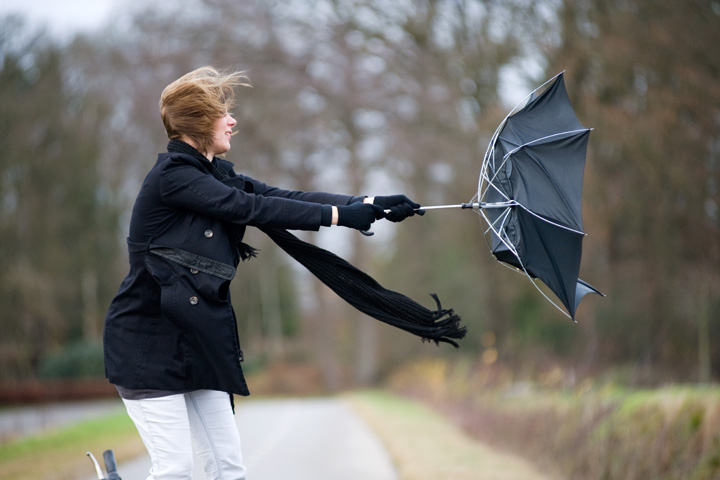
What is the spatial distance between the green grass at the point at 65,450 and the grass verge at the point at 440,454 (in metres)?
3.50

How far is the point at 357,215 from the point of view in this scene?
353 cm

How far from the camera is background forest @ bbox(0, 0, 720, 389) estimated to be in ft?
43.9

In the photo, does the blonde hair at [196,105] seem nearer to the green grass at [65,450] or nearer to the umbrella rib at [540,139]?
the umbrella rib at [540,139]

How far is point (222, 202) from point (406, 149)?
22.1 metres

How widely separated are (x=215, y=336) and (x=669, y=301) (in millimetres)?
14145

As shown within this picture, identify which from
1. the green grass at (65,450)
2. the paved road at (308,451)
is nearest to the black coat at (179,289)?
the paved road at (308,451)

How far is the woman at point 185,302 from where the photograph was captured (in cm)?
329

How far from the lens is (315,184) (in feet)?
92.1

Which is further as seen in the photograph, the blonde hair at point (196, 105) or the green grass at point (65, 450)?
the green grass at point (65, 450)

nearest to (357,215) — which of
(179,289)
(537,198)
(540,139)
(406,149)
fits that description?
(179,289)

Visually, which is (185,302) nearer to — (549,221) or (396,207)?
(396,207)

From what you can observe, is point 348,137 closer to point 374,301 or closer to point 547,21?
point 547,21

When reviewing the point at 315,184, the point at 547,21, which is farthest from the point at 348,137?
the point at 547,21

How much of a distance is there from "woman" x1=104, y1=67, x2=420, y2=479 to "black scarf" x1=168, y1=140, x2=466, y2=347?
0.36 meters
